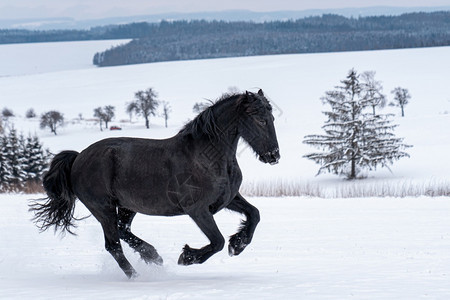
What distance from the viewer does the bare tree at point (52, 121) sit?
9150cm

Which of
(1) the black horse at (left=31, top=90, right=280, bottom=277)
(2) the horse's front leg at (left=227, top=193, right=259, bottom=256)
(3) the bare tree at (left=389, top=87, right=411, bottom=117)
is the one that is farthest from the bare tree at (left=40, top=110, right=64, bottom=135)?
(2) the horse's front leg at (left=227, top=193, right=259, bottom=256)

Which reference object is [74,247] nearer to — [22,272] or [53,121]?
[22,272]

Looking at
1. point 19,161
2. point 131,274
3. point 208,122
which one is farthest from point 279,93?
point 208,122

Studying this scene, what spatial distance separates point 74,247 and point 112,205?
9.54 ft

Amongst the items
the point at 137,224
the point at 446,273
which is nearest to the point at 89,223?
the point at 137,224

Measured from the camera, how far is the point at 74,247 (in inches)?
393

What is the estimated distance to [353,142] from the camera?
45344 mm

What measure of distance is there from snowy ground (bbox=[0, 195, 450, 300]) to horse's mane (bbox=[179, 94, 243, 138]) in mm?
1520

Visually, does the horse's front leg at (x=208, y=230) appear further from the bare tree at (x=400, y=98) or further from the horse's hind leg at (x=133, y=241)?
the bare tree at (x=400, y=98)

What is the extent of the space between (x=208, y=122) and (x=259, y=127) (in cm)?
58

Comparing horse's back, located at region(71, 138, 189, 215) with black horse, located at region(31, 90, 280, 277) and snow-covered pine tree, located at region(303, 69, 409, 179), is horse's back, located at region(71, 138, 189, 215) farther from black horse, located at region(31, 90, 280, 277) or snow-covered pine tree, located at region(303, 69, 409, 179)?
snow-covered pine tree, located at region(303, 69, 409, 179)

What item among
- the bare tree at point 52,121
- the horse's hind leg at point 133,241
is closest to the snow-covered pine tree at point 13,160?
the horse's hind leg at point 133,241

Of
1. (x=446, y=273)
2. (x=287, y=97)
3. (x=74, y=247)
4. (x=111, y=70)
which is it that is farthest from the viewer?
(x=111, y=70)

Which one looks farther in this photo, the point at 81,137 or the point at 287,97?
the point at 287,97
